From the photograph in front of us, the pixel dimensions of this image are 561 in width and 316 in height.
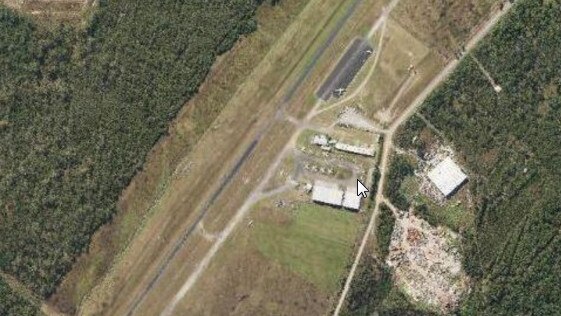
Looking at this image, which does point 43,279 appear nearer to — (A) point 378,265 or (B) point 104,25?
(B) point 104,25

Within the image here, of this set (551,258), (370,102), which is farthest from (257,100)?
(551,258)

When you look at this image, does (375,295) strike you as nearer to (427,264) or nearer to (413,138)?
(427,264)

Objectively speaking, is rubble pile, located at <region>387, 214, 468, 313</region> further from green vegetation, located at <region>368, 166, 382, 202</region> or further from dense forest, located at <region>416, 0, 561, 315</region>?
green vegetation, located at <region>368, 166, 382, 202</region>

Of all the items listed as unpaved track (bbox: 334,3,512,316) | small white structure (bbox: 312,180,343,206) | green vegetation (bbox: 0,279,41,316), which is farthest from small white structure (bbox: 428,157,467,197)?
green vegetation (bbox: 0,279,41,316)

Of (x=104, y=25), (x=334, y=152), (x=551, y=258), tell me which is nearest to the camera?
(x=551, y=258)

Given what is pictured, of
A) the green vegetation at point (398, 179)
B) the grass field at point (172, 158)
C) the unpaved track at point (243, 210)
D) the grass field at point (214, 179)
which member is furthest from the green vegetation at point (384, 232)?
the grass field at point (172, 158)

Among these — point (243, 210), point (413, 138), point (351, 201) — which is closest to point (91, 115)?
point (243, 210)
